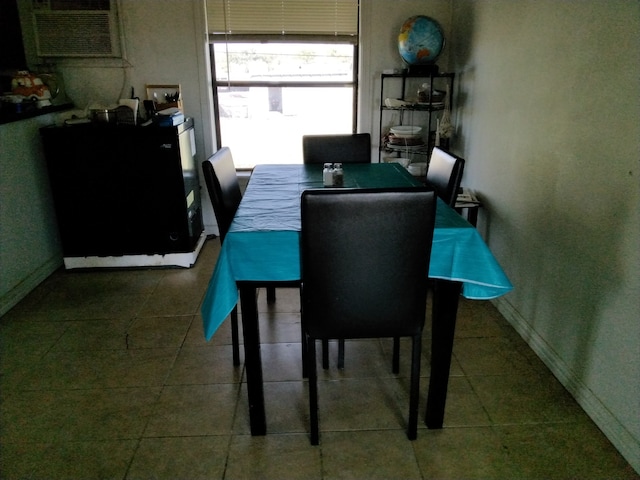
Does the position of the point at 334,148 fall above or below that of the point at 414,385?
above

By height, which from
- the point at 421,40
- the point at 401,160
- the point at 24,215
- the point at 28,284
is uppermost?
the point at 421,40

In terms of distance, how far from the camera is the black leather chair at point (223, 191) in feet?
7.00

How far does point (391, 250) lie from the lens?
5.30 ft

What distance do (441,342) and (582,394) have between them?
712 millimetres

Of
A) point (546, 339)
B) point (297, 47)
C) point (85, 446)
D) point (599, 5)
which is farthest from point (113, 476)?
point (297, 47)

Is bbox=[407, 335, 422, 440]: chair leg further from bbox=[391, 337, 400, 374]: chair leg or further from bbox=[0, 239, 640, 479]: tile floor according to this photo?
bbox=[391, 337, 400, 374]: chair leg

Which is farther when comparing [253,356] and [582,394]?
[582,394]

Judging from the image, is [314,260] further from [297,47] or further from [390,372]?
[297,47]

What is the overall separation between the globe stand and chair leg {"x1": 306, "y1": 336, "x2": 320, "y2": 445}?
2479 millimetres

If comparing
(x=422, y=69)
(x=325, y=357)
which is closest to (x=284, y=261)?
(x=325, y=357)

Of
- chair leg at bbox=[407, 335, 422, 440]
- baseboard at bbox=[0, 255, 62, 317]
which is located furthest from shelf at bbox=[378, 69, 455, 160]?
baseboard at bbox=[0, 255, 62, 317]

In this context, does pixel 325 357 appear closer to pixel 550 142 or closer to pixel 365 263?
pixel 365 263

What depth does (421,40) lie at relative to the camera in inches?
133

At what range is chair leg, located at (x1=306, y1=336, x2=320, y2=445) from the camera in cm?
176
